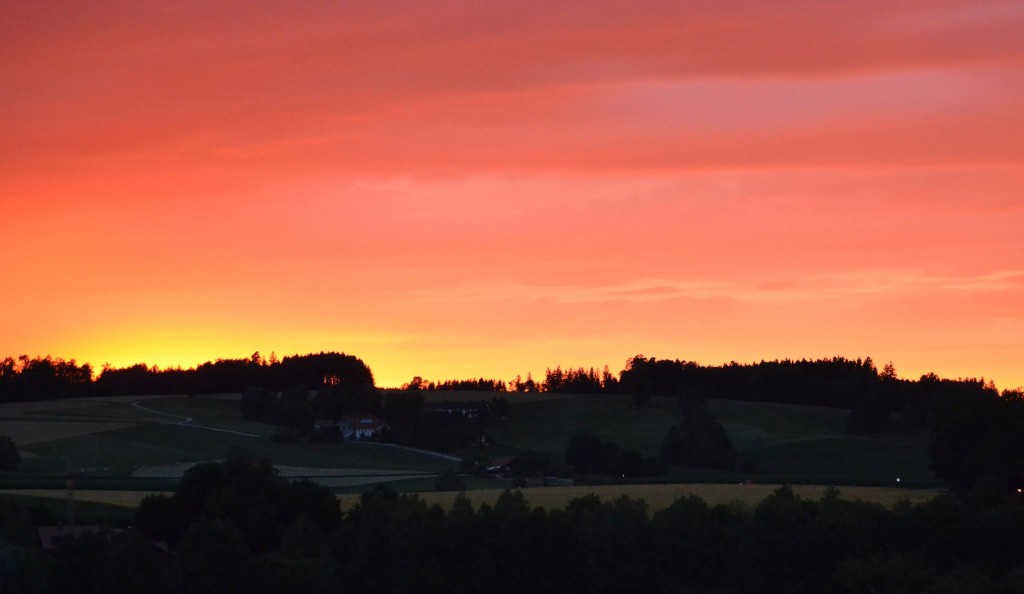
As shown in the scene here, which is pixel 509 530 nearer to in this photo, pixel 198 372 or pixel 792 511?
pixel 792 511

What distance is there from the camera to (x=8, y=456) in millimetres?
81625

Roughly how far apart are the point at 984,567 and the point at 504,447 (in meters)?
52.2

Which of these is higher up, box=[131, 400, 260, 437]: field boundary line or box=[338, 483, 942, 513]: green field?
box=[131, 400, 260, 437]: field boundary line

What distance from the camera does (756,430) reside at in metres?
111

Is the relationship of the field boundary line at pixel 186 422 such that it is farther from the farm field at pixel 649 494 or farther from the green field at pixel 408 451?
the farm field at pixel 649 494

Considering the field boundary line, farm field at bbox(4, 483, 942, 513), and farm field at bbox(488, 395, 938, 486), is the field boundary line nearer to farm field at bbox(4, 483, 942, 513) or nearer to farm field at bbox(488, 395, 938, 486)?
farm field at bbox(488, 395, 938, 486)

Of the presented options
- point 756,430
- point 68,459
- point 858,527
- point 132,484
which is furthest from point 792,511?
point 756,430

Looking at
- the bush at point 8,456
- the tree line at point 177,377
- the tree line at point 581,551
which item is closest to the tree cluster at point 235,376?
the tree line at point 177,377

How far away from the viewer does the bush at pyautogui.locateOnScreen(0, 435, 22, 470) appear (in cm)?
8106

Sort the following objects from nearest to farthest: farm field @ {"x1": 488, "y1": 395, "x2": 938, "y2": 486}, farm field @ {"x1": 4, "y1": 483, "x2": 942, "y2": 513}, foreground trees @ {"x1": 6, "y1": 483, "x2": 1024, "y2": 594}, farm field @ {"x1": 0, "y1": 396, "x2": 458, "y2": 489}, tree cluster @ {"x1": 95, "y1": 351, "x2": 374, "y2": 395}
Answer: foreground trees @ {"x1": 6, "y1": 483, "x2": 1024, "y2": 594}, farm field @ {"x1": 4, "y1": 483, "x2": 942, "y2": 513}, farm field @ {"x1": 0, "y1": 396, "x2": 458, "y2": 489}, farm field @ {"x1": 488, "y1": 395, "x2": 938, "y2": 486}, tree cluster @ {"x1": 95, "y1": 351, "x2": 374, "y2": 395}

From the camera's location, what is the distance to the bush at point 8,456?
8106 centimetres

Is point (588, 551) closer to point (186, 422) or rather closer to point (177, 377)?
point (186, 422)

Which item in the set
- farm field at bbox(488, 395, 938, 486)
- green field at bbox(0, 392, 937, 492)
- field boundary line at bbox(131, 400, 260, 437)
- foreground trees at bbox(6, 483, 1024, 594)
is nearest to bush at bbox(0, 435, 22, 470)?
green field at bbox(0, 392, 937, 492)

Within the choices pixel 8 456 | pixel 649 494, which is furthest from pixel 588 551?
pixel 8 456
